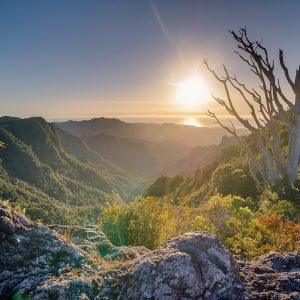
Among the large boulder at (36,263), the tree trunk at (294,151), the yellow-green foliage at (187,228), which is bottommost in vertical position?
the yellow-green foliage at (187,228)

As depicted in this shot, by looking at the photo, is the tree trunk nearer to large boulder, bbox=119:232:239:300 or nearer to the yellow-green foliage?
the yellow-green foliage

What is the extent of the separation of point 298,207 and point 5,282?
34.2 ft

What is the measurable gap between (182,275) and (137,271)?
0.45 m

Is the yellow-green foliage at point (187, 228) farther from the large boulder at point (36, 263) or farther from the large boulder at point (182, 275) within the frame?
the large boulder at point (182, 275)

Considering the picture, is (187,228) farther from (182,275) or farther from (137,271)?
(182,275)

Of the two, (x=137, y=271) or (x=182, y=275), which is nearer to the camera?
(x=182, y=275)

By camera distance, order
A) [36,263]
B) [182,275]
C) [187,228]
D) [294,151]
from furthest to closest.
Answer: [294,151] → [187,228] → [36,263] → [182,275]

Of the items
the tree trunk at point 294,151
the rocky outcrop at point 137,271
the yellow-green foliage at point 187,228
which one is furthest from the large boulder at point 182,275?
the tree trunk at point 294,151

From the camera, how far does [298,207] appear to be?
11961mm

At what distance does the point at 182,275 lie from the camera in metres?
3.32

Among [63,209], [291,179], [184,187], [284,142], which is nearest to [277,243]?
[291,179]

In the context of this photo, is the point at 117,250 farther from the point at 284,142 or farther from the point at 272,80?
the point at 284,142

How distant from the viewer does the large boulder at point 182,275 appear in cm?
325

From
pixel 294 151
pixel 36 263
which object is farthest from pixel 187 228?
pixel 294 151
